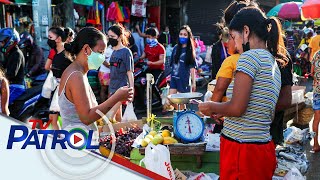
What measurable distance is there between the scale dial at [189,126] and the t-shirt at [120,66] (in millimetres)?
2427

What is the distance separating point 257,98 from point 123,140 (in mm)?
1944

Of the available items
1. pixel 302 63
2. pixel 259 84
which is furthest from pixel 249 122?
pixel 302 63

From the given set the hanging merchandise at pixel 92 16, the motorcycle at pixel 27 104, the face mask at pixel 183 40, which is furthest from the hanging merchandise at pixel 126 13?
the motorcycle at pixel 27 104

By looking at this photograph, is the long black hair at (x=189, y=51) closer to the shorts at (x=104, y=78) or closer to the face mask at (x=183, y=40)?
the face mask at (x=183, y=40)

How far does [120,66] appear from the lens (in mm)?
5641

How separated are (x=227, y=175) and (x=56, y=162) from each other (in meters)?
1.18

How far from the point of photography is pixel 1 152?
1.64m

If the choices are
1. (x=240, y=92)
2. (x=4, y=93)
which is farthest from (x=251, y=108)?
(x=4, y=93)

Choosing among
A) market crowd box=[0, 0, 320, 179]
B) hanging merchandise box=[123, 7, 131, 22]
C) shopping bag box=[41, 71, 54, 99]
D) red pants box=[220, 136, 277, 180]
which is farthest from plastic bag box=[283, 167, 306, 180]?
hanging merchandise box=[123, 7, 131, 22]

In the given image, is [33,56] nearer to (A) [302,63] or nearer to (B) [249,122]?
(B) [249,122]

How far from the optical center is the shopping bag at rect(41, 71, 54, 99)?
524 centimetres

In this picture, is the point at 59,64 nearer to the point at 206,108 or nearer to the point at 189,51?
the point at 189,51

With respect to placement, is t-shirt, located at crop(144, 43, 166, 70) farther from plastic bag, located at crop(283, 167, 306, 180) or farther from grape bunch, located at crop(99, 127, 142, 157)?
plastic bag, located at crop(283, 167, 306, 180)

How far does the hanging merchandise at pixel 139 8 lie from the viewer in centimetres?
1184
